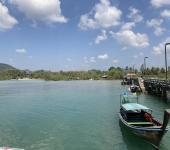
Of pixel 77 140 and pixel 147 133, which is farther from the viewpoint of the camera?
pixel 77 140

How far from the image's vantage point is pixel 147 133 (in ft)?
45.5

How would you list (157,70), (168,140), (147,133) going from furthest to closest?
(157,70) → (168,140) → (147,133)

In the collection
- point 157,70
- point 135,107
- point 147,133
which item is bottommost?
point 147,133

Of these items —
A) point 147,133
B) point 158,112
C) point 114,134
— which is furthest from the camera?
point 158,112

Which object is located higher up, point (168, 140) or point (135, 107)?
point (135, 107)

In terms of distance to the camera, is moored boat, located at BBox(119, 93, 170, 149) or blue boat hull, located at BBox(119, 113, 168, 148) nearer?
moored boat, located at BBox(119, 93, 170, 149)

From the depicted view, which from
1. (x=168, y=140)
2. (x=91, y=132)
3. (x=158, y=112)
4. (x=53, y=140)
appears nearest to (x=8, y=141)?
(x=53, y=140)

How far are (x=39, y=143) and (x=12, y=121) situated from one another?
9.65 meters

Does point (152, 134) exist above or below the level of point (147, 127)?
below

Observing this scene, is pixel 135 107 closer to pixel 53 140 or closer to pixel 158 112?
pixel 53 140

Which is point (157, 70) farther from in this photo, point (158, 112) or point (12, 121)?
point (12, 121)

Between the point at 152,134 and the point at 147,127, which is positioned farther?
the point at 147,127

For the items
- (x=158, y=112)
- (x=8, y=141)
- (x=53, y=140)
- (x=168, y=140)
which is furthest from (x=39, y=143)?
(x=158, y=112)

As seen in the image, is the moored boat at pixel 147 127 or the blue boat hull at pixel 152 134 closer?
the moored boat at pixel 147 127
